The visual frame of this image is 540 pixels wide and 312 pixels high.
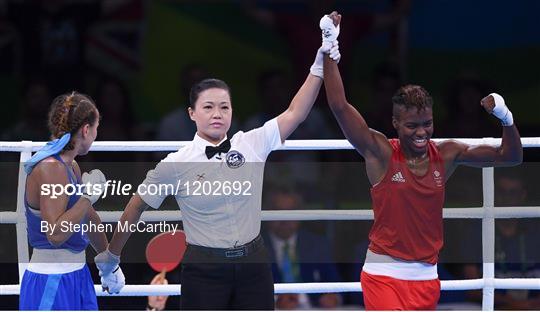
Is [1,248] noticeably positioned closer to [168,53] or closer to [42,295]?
[42,295]

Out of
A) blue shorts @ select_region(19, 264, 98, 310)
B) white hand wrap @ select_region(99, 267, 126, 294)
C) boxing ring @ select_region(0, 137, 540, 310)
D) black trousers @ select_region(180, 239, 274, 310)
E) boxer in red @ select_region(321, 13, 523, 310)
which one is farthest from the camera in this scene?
boxing ring @ select_region(0, 137, 540, 310)

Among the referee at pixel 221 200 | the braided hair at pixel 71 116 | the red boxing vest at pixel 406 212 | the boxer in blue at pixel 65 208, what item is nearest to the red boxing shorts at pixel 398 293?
the red boxing vest at pixel 406 212

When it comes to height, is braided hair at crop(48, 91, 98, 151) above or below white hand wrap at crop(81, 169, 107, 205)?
above

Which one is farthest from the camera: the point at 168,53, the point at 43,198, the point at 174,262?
the point at 168,53

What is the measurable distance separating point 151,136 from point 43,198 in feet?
13.2

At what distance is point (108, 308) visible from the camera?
5.97 m

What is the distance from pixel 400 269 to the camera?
14.8 ft

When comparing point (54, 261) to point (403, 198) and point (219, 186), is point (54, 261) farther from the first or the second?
point (403, 198)

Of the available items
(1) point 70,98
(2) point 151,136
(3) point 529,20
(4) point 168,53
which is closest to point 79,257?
(1) point 70,98

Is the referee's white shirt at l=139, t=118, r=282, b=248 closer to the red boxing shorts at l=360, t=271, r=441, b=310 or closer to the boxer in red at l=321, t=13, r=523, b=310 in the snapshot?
the boxer in red at l=321, t=13, r=523, b=310

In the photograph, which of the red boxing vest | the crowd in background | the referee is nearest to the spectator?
the crowd in background

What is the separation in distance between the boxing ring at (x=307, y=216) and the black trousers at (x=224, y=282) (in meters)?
0.72

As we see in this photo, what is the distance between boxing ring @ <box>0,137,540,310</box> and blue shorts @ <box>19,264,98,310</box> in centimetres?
54

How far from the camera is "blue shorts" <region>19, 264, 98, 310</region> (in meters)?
4.39
